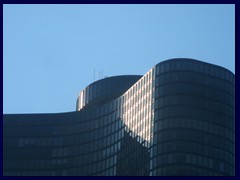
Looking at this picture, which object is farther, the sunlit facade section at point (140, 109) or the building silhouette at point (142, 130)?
the sunlit facade section at point (140, 109)

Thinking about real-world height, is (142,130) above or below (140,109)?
below

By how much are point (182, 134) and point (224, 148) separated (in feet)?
30.9

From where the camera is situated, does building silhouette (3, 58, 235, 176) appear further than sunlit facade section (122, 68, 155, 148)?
No

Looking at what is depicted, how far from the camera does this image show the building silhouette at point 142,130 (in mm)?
155125

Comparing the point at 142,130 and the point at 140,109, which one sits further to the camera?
the point at 140,109

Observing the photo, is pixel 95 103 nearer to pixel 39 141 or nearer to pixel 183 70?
pixel 39 141

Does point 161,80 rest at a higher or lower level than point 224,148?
higher

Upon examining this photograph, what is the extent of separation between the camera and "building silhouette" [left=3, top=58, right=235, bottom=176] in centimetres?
15512

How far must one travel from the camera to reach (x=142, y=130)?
538 feet

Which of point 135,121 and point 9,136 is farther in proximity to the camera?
point 9,136
